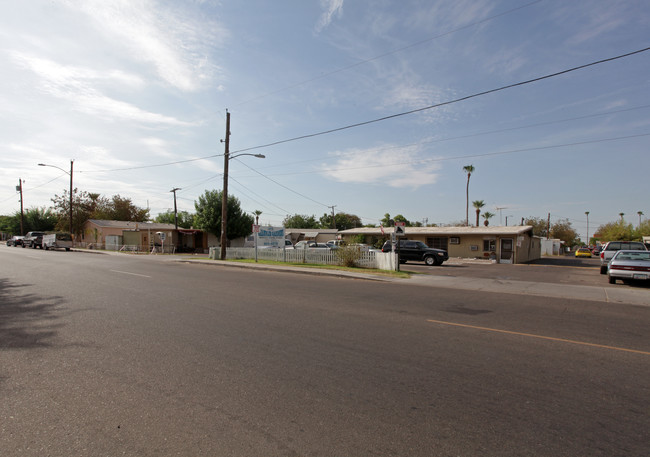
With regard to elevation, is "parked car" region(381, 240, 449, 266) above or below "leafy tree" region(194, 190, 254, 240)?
below

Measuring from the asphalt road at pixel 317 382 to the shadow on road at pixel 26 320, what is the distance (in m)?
0.06

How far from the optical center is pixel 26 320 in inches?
277

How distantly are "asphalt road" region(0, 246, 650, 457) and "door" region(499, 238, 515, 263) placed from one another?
1050 inches

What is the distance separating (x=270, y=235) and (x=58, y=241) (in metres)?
29.3

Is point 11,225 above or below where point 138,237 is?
above

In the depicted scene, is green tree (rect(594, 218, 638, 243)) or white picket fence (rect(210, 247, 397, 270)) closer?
white picket fence (rect(210, 247, 397, 270))

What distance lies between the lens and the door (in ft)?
108

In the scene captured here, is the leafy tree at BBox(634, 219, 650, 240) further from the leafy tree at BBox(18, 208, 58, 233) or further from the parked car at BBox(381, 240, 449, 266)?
the leafy tree at BBox(18, 208, 58, 233)

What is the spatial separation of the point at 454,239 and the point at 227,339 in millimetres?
33831

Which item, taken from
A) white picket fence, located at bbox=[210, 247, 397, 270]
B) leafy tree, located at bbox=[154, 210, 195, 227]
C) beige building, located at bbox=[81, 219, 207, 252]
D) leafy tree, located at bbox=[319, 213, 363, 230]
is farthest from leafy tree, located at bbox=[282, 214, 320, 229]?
white picket fence, located at bbox=[210, 247, 397, 270]

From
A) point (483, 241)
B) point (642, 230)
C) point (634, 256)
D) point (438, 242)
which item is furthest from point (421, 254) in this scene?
point (642, 230)

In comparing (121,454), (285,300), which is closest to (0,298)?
(285,300)

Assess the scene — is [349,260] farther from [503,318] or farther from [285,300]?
[503,318]

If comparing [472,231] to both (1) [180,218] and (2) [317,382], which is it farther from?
(1) [180,218]
